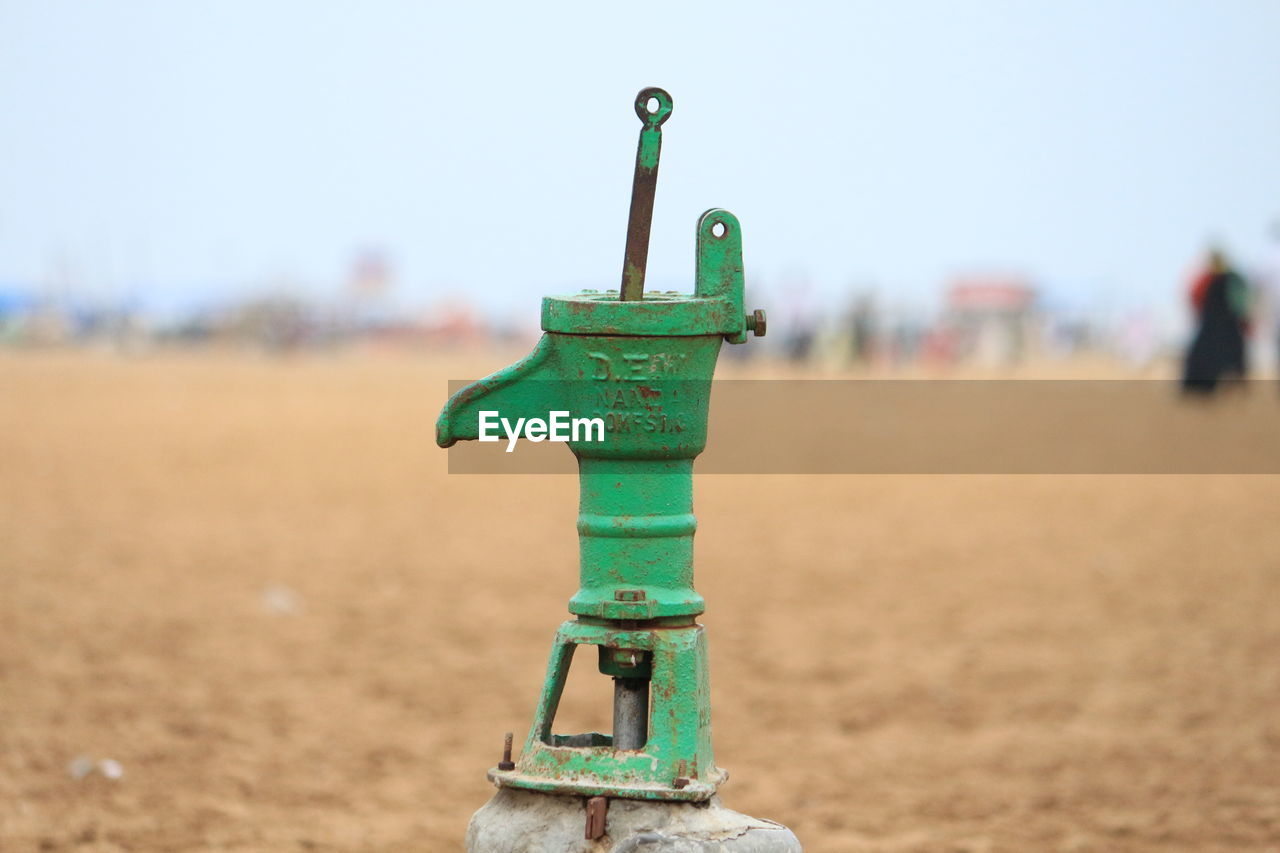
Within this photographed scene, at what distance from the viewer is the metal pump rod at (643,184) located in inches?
117

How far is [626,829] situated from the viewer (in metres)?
2.88

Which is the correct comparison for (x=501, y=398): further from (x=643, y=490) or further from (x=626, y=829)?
(x=626, y=829)

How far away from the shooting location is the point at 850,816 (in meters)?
4.79

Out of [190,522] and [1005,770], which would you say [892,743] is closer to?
Answer: [1005,770]

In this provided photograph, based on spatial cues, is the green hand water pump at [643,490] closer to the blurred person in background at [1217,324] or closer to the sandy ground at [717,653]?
the sandy ground at [717,653]

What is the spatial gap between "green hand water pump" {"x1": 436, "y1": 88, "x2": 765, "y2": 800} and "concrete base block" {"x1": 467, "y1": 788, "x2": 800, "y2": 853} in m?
0.03

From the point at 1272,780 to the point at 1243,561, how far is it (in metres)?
3.81

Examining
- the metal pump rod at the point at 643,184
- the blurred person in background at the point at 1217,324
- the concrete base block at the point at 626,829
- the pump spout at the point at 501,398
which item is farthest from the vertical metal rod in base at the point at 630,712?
the blurred person in background at the point at 1217,324

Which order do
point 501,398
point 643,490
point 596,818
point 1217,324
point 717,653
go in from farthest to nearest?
point 1217,324 → point 717,653 → point 501,398 → point 643,490 → point 596,818

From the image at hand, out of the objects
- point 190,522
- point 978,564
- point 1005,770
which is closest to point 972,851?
point 1005,770

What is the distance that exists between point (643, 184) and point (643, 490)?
50cm

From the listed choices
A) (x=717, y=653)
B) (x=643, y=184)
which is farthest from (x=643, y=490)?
(x=717, y=653)

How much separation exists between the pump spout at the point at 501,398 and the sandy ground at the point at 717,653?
1646 mm

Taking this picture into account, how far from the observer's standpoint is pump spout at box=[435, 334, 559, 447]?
10.1ft
